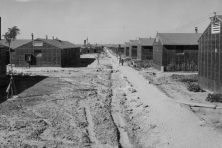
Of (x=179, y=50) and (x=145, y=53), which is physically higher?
(x=145, y=53)

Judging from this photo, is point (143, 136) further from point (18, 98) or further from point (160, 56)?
point (160, 56)

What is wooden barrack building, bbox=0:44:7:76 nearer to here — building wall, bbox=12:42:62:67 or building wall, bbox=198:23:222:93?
building wall, bbox=12:42:62:67

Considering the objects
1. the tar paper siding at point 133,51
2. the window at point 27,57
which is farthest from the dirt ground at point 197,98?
the tar paper siding at point 133,51

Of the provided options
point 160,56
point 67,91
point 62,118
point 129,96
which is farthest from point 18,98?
point 160,56

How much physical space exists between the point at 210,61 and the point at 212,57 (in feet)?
1.44

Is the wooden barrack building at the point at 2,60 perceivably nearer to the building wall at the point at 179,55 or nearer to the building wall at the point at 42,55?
the building wall at the point at 42,55

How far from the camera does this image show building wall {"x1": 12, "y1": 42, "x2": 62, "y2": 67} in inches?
1494

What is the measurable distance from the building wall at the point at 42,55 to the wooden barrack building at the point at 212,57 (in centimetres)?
2303

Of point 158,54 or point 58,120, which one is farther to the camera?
point 158,54

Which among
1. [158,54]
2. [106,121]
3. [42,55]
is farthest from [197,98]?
[42,55]

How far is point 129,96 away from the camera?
1809cm

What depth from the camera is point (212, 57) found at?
18516 mm

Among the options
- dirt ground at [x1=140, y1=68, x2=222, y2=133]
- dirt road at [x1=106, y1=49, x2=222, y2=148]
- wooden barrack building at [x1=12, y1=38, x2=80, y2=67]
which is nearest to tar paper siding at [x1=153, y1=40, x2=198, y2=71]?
dirt ground at [x1=140, y1=68, x2=222, y2=133]

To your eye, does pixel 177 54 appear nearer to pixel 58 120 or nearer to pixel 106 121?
pixel 106 121
